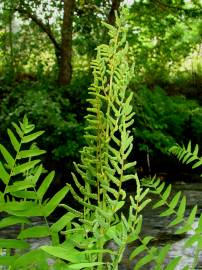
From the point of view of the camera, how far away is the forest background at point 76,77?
33.5ft

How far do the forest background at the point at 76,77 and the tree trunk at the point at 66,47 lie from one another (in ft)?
0.07

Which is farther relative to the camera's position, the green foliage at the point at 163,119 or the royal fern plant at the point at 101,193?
the green foliage at the point at 163,119

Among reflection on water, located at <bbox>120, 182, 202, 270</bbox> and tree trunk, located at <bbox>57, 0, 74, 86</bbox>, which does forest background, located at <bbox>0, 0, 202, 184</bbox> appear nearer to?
tree trunk, located at <bbox>57, 0, 74, 86</bbox>

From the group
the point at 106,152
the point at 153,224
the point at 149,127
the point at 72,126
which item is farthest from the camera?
the point at 149,127

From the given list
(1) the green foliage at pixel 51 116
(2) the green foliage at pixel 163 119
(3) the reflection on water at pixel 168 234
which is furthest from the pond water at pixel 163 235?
(1) the green foliage at pixel 51 116

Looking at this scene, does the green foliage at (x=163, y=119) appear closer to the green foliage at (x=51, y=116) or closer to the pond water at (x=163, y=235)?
the green foliage at (x=51, y=116)

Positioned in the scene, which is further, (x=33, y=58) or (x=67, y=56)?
(x=33, y=58)

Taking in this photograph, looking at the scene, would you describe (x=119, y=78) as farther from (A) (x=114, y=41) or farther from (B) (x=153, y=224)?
(B) (x=153, y=224)

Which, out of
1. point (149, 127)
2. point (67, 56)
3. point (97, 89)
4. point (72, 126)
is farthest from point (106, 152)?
point (67, 56)

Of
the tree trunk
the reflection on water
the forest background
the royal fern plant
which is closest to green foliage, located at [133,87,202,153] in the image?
the forest background

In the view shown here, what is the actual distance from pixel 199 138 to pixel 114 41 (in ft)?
41.6

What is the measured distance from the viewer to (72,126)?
32.4ft

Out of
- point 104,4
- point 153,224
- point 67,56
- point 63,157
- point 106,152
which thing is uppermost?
point 104,4

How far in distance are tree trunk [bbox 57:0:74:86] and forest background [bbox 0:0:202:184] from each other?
2cm
